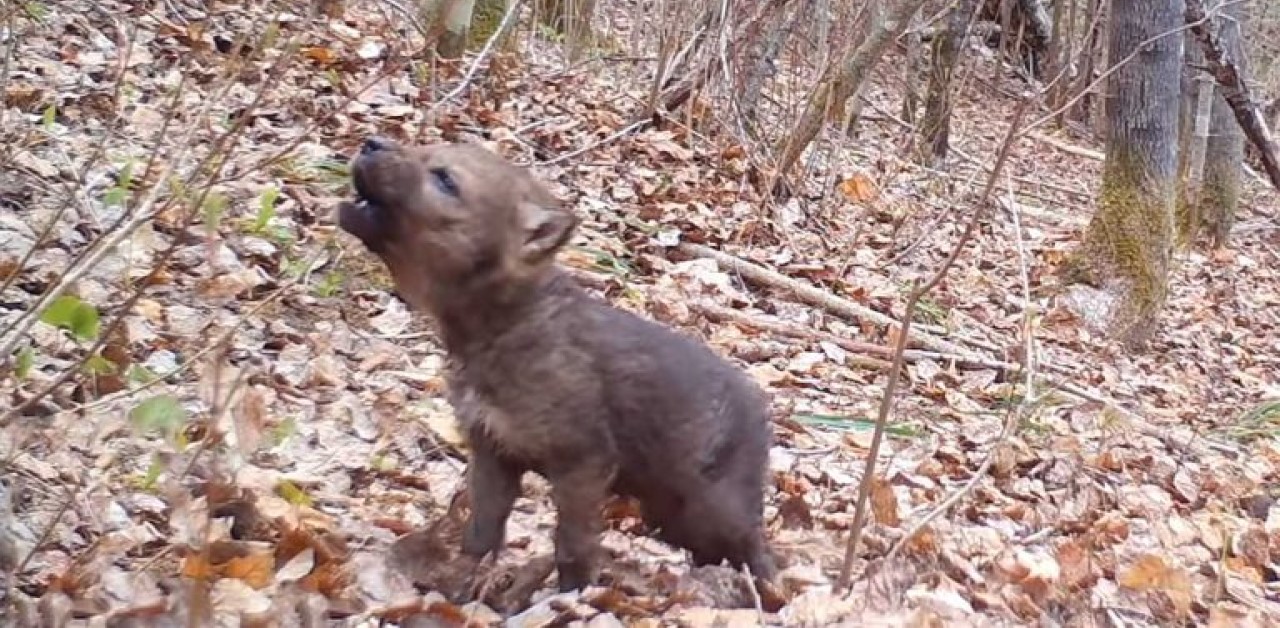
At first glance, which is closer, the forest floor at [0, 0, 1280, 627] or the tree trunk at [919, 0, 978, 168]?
the forest floor at [0, 0, 1280, 627]

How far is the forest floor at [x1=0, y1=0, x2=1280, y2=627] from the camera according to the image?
169 inches

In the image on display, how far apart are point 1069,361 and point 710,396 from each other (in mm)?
5814

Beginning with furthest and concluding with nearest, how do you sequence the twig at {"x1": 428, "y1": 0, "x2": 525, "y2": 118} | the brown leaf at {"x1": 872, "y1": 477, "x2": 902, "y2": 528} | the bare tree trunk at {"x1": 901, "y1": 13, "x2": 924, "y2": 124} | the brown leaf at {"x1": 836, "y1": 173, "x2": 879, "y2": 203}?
the bare tree trunk at {"x1": 901, "y1": 13, "x2": 924, "y2": 124}
the brown leaf at {"x1": 836, "y1": 173, "x2": 879, "y2": 203}
the twig at {"x1": 428, "y1": 0, "x2": 525, "y2": 118}
the brown leaf at {"x1": 872, "y1": 477, "x2": 902, "y2": 528}

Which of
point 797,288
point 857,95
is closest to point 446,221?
point 797,288

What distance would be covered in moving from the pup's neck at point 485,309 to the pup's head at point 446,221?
0.01m

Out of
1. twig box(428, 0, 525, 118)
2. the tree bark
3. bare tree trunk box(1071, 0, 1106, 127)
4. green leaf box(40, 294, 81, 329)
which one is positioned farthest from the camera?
bare tree trunk box(1071, 0, 1106, 127)

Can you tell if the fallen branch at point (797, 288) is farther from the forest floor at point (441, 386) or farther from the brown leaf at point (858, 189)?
the brown leaf at point (858, 189)

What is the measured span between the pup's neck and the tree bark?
328 inches

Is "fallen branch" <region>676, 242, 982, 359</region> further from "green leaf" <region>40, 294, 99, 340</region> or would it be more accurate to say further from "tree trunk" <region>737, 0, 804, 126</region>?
"green leaf" <region>40, 294, 99, 340</region>

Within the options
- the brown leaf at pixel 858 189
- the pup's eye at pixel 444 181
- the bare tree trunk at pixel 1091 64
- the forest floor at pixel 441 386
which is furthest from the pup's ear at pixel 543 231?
the bare tree trunk at pixel 1091 64

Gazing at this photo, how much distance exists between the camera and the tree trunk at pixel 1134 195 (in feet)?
36.3

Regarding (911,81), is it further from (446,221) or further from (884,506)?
(446,221)

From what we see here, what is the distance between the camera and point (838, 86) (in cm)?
1130

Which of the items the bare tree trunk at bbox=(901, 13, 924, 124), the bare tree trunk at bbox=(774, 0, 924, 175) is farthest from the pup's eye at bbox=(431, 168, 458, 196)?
the bare tree trunk at bbox=(901, 13, 924, 124)
